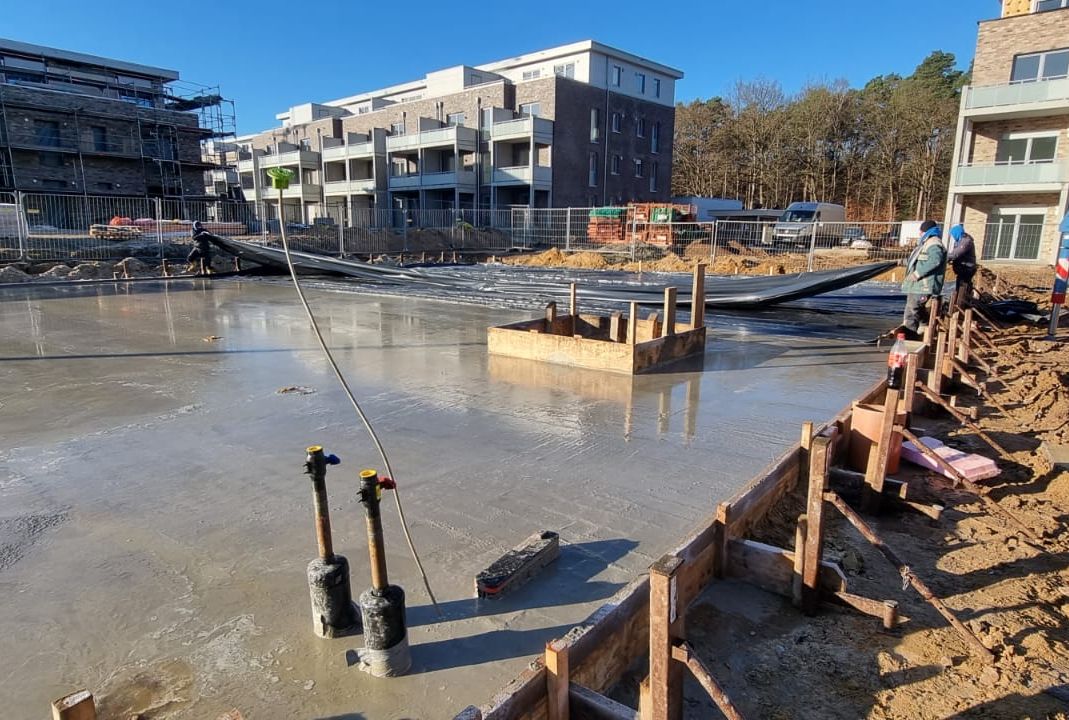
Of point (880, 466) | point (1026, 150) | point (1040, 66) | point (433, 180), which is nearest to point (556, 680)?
point (880, 466)

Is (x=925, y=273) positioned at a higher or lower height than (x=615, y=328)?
higher

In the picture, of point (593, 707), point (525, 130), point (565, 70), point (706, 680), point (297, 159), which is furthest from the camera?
point (297, 159)

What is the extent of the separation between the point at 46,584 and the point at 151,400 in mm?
3301

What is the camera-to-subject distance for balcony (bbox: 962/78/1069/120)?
21.0 metres

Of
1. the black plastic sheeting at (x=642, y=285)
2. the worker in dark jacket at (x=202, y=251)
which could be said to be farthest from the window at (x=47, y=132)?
the black plastic sheeting at (x=642, y=285)

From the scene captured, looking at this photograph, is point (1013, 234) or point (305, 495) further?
point (1013, 234)

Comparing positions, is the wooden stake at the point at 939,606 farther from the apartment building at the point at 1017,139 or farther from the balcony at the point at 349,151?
the balcony at the point at 349,151

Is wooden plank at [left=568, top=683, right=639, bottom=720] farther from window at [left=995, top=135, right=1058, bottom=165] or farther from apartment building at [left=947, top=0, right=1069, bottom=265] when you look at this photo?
window at [left=995, top=135, right=1058, bottom=165]

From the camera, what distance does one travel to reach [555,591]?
2820 millimetres

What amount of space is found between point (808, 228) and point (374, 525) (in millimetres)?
23184

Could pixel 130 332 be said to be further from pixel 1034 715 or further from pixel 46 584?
pixel 1034 715

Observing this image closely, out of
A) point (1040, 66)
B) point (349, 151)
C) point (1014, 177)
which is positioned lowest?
point (1014, 177)

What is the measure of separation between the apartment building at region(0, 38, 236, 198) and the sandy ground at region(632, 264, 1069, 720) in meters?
41.1

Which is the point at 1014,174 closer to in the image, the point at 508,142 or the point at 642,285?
the point at 642,285
